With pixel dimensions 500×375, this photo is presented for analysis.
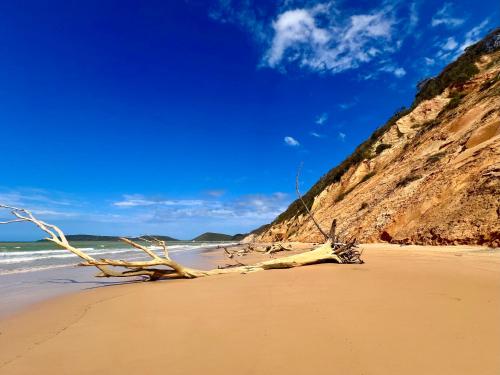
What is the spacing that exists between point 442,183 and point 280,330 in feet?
36.1

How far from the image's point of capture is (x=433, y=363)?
2.24m

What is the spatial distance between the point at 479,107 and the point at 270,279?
1630cm

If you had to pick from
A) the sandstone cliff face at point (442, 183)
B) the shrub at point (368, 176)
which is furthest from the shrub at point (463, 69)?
the shrub at point (368, 176)

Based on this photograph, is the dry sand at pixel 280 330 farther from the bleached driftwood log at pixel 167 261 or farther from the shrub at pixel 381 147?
the shrub at pixel 381 147

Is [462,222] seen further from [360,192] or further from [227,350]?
[360,192]

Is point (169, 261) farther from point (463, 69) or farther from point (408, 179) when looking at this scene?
point (463, 69)

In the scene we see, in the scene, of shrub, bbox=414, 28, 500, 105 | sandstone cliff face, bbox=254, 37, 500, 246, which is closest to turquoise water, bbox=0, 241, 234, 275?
sandstone cliff face, bbox=254, 37, 500, 246

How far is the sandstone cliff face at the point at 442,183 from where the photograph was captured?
9312 mm

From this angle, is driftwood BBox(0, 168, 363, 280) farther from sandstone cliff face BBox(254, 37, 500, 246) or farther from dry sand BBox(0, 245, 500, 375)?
sandstone cliff face BBox(254, 37, 500, 246)

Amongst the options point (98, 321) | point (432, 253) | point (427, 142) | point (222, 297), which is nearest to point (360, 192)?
point (427, 142)

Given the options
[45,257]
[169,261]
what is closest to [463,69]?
[169,261]

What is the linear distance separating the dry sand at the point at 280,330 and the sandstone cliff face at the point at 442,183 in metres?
4.50

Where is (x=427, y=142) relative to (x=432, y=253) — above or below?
above

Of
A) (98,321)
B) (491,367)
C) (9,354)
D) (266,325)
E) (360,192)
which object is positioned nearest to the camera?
(491,367)
